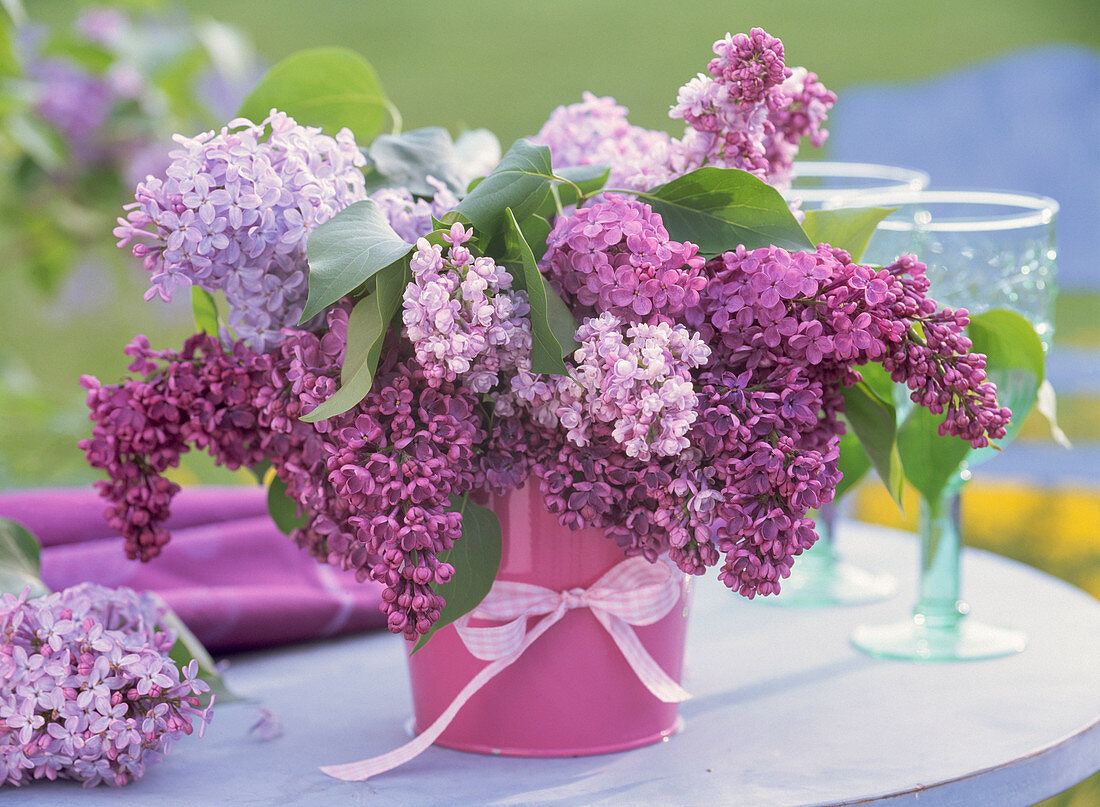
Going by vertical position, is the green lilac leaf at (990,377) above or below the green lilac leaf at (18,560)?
above

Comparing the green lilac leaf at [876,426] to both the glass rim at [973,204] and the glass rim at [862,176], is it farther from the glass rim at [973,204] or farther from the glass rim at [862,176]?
the glass rim at [862,176]

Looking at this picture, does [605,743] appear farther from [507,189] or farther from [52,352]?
[52,352]

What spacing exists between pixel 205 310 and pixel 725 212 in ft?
0.84

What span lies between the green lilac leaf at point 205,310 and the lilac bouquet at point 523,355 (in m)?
0.04

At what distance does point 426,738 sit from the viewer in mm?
549

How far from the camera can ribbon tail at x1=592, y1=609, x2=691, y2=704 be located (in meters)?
0.56

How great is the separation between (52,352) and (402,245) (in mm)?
3272

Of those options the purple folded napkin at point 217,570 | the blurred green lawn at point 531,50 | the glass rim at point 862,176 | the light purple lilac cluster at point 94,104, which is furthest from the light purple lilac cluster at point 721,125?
the blurred green lawn at point 531,50

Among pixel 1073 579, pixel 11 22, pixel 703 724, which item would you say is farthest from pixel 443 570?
pixel 1073 579

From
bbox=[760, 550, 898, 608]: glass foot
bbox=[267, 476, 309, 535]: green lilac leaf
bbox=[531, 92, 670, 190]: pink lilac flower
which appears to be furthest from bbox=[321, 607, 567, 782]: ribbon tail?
bbox=[760, 550, 898, 608]: glass foot

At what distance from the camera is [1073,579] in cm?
229

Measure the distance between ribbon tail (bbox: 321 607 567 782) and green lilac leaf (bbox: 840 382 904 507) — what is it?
0.16 meters

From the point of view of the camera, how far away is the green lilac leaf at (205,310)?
1.91 ft

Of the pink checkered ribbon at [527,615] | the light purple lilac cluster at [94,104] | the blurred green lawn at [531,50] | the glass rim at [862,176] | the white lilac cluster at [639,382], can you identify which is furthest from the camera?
the blurred green lawn at [531,50]
